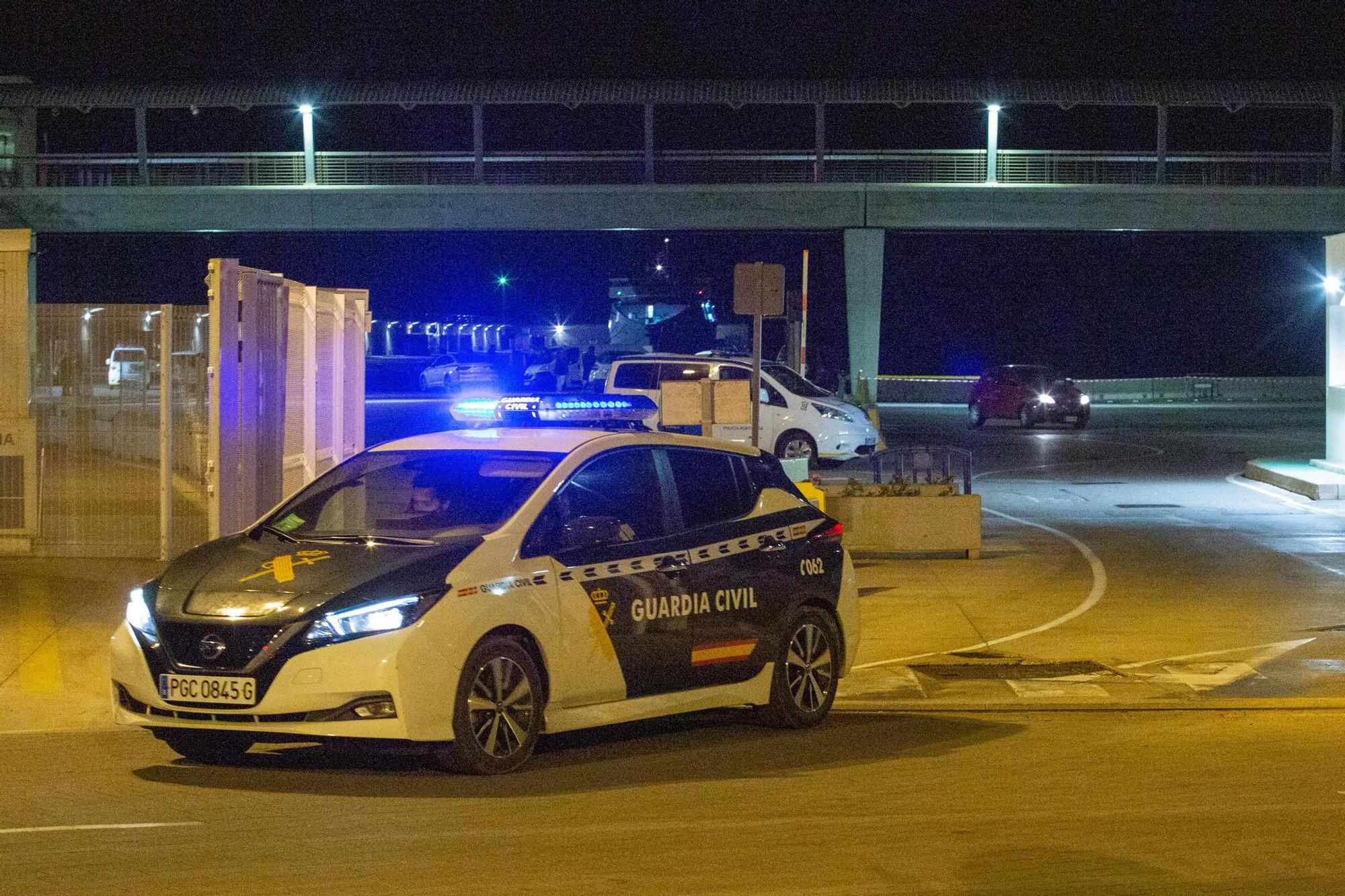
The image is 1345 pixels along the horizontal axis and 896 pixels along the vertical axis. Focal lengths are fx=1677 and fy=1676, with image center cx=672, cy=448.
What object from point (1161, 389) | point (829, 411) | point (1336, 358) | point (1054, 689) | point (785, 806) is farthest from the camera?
point (1161, 389)

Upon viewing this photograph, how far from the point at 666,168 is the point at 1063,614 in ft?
130

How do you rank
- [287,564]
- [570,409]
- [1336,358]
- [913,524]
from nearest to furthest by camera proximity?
[287,564] → [570,409] → [913,524] → [1336,358]

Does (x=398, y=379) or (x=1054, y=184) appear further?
(x=398, y=379)

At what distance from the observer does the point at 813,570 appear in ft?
31.5

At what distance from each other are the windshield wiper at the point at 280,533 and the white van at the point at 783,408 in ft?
60.9

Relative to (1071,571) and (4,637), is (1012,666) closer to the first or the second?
(1071,571)

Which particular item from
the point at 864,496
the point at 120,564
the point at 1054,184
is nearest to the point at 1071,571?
the point at 864,496

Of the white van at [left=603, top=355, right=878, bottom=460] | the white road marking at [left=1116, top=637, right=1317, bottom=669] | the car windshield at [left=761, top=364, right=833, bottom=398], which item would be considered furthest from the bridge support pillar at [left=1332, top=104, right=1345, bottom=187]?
the white road marking at [left=1116, top=637, right=1317, bottom=669]

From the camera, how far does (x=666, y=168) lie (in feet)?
171

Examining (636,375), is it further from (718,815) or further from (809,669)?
(718,815)

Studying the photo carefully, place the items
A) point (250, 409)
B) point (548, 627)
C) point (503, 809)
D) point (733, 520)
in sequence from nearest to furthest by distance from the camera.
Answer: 1. point (503, 809)
2. point (548, 627)
3. point (733, 520)
4. point (250, 409)

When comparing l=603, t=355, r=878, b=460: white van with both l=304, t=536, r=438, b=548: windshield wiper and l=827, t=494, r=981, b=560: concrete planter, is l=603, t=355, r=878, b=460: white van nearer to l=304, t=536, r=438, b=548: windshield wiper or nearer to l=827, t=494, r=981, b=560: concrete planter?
l=827, t=494, r=981, b=560: concrete planter

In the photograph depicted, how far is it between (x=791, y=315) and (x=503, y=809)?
88.1 ft

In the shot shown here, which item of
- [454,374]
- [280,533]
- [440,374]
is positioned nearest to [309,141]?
[454,374]
